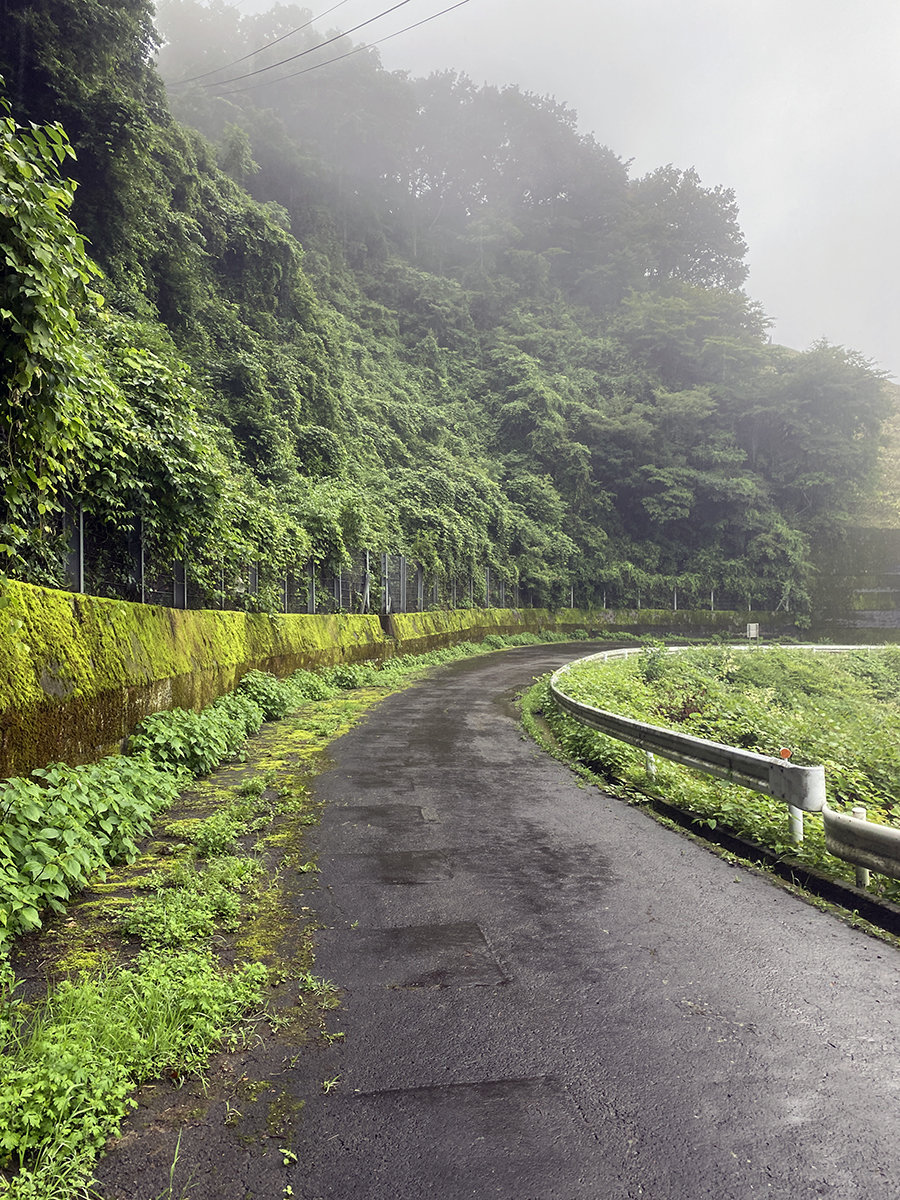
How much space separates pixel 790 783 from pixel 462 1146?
15.1ft

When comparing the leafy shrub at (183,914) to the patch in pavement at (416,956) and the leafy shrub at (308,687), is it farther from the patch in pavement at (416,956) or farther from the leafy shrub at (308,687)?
the leafy shrub at (308,687)

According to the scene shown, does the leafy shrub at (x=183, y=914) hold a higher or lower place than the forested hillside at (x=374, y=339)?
lower

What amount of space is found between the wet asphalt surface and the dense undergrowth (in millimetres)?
385

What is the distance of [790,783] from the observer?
6.20 metres

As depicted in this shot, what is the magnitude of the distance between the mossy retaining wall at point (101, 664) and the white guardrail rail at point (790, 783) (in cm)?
604

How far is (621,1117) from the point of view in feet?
9.28

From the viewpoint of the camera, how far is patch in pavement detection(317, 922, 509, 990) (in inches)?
156

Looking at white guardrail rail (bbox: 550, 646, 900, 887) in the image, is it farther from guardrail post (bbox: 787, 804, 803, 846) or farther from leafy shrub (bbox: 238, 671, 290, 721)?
leafy shrub (bbox: 238, 671, 290, 721)

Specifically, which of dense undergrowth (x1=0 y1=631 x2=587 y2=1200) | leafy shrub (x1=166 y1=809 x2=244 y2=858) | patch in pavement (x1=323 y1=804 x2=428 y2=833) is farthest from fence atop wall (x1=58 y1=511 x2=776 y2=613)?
patch in pavement (x1=323 y1=804 x2=428 y2=833)

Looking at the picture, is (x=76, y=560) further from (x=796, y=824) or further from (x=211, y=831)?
(x=796, y=824)

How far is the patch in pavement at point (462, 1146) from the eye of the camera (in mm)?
2475

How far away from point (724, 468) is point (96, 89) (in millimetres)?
50891

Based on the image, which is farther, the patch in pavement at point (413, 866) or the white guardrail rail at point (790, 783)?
the patch in pavement at point (413, 866)

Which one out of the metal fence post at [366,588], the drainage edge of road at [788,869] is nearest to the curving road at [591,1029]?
the drainage edge of road at [788,869]
